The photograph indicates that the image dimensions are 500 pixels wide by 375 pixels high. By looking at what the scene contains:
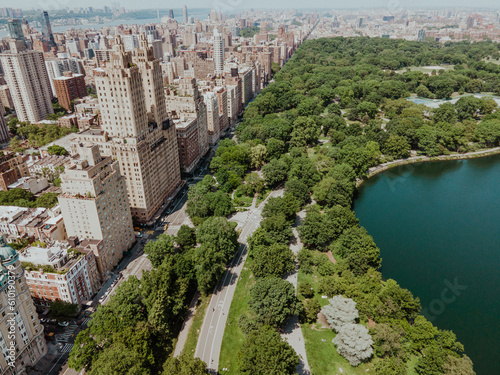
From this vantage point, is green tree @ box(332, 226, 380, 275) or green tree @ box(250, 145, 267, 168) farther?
green tree @ box(250, 145, 267, 168)

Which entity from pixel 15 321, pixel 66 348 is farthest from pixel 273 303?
pixel 15 321

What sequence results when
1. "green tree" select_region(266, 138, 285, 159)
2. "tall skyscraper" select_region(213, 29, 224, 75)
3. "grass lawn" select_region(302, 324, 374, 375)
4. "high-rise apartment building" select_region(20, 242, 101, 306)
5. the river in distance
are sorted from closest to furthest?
"grass lawn" select_region(302, 324, 374, 375) < "high-rise apartment building" select_region(20, 242, 101, 306) < the river in distance < "green tree" select_region(266, 138, 285, 159) < "tall skyscraper" select_region(213, 29, 224, 75)

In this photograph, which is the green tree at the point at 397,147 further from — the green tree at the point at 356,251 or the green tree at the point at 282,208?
the green tree at the point at 356,251

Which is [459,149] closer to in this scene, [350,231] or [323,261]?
[350,231]

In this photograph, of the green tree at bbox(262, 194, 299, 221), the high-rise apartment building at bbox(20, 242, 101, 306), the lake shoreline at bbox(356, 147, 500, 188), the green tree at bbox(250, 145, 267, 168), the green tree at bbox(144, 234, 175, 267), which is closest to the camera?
the high-rise apartment building at bbox(20, 242, 101, 306)

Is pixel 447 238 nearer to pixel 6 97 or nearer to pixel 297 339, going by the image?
pixel 297 339

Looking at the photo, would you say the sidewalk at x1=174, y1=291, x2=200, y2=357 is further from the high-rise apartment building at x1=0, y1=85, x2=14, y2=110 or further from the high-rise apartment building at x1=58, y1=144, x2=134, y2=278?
the high-rise apartment building at x1=0, y1=85, x2=14, y2=110

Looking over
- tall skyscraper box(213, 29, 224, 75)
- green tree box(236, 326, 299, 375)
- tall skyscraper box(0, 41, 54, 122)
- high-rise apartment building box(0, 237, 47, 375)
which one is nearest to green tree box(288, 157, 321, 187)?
green tree box(236, 326, 299, 375)
